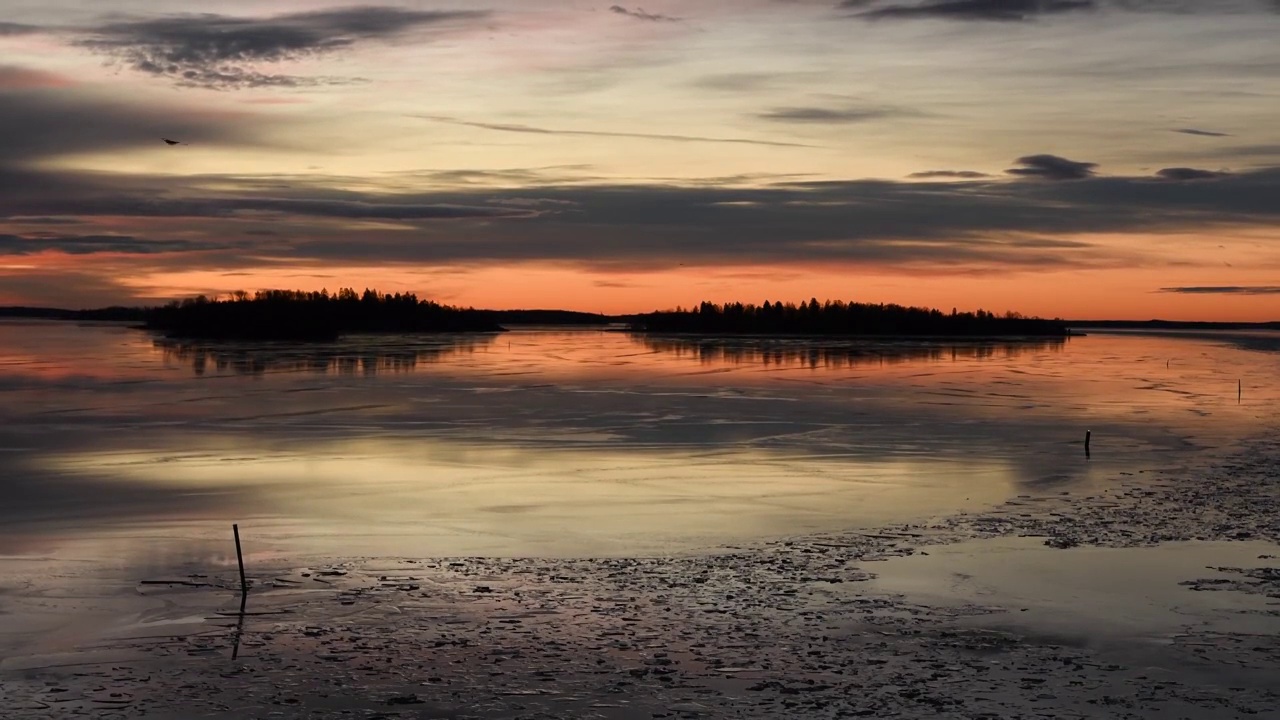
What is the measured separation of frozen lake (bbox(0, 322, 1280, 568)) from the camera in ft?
61.5

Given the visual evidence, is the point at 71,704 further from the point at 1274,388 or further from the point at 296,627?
the point at 1274,388

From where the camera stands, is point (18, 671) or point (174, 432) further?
point (174, 432)

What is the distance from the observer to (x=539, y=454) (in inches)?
1141

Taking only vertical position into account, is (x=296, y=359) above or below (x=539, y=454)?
above

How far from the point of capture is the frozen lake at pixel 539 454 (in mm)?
18750

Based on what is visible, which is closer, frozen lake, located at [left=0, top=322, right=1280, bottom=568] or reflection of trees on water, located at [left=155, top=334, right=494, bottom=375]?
frozen lake, located at [left=0, top=322, right=1280, bottom=568]

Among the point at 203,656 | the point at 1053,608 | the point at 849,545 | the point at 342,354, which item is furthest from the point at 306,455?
the point at 342,354

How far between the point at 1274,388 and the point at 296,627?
56.5m

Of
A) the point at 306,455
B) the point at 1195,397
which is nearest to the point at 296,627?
the point at 306,455

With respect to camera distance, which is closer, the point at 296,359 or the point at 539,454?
the point at 539,454

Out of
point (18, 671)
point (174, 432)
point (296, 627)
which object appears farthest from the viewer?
point (174, 432)

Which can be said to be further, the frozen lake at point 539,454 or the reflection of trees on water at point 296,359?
the reflection of trees on water at point 296,359

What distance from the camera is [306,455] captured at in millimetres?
28500

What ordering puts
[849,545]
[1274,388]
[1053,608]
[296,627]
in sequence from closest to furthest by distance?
[296,627], [1053,608], [849,545], [1274,388]
